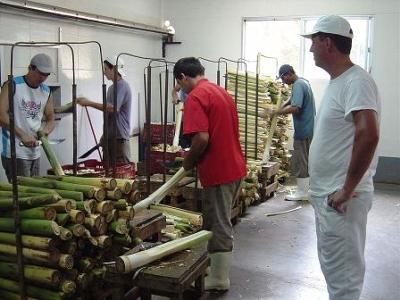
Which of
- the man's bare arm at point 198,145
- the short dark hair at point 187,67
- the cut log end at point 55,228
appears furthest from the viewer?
the short dark hair at point 187,67

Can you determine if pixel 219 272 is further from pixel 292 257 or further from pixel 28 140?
pixel 28 140

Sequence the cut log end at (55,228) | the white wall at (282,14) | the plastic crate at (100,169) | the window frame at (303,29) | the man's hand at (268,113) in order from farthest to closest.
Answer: the window frame at (303,29), the white wall at (282,14), the man's hand at (268,113), the plastic crate at (100,169), the cut log end at (55,228)

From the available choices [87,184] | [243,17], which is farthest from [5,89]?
[243,17]

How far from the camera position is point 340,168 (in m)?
2.62

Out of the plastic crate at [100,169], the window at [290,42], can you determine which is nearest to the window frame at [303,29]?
the window at [290,42]

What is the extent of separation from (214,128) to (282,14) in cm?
578

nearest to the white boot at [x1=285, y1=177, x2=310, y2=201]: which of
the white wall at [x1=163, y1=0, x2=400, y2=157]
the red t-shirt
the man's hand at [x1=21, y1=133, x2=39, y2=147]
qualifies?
the white wall at [x1=163, y1=0, x2=400, y2=157]

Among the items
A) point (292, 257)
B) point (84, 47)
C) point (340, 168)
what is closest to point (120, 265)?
point (340, 168)

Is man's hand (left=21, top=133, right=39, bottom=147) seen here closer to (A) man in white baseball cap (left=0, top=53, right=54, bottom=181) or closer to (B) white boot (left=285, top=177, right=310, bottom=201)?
(A) man in white baseball cap (left=0, top=53, right=54, bottom=181)

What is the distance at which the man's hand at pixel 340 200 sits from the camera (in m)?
2.51

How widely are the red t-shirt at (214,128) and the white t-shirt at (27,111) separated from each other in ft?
5.36

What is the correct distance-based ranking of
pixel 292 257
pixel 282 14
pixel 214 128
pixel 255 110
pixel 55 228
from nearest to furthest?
pixel 55 228
pixel 214 128
pixel 292 257
pixel 255 110
pixel 282 14

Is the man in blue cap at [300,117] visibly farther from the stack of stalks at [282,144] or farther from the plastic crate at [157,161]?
the plastic crate at [157,161]

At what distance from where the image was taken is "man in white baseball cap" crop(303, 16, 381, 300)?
2521 mm
